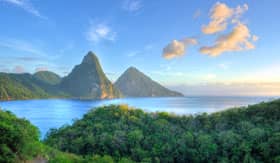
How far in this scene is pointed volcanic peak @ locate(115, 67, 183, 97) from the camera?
168 metres

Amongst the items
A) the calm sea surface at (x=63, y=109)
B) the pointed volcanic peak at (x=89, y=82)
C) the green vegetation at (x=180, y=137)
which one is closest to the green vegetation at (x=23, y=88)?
the pointed volcanic peak at (x=89, y=82)

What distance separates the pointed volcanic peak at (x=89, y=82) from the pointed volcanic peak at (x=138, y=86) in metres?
37.4

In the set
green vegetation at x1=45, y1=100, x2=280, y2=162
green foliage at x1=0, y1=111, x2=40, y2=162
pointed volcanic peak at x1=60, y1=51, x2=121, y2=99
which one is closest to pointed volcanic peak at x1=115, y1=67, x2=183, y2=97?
pointed volcanic peak at x1=60, y1=51, x2=121, y2=99

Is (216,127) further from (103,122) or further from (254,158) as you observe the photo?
(103,122)

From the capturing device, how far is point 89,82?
122375mm

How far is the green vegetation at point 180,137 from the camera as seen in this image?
533 inches

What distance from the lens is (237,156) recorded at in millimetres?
13281

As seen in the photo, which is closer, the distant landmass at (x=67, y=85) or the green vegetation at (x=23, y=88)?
the green vegetation at (x=23, y=88)

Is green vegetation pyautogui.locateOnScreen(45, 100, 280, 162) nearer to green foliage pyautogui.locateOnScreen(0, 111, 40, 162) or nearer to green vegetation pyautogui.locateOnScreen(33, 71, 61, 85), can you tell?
green foliage pyautogui.locateOnScreen(0, 111, 40, 162)

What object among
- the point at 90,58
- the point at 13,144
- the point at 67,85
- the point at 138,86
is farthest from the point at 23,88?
the point at 13,144

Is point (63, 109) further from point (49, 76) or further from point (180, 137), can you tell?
point (49, 76)

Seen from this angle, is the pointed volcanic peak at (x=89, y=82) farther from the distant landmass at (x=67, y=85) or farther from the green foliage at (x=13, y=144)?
the green foliage at (x=13, y=144)

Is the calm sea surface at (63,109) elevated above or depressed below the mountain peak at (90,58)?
below

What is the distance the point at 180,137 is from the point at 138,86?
159465 millimetres
